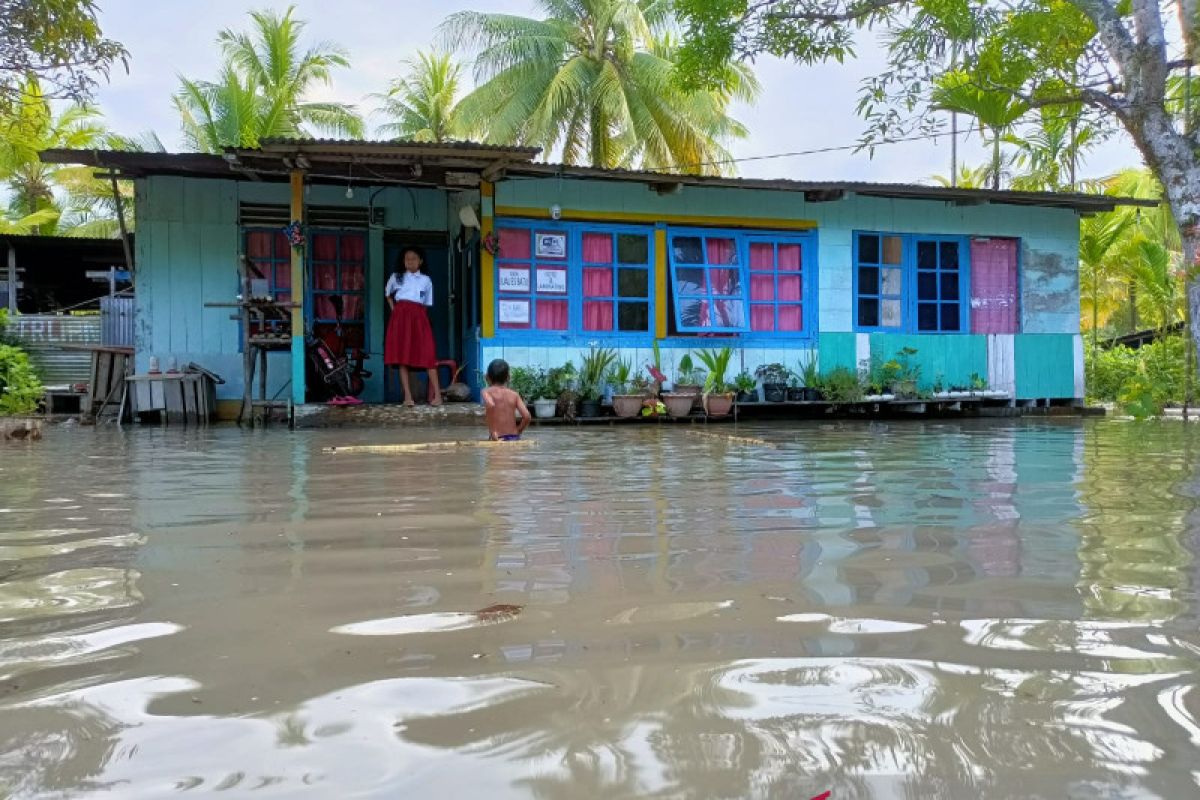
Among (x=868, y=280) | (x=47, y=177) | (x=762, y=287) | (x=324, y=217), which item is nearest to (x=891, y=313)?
(x=868, y=280)

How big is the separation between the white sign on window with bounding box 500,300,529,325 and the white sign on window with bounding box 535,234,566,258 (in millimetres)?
698

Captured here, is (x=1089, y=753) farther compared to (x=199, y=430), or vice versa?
(x=199, y=430)

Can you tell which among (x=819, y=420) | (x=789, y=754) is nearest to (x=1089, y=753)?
(x=789, y=754)

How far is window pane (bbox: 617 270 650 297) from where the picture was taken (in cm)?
1259

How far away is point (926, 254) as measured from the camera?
13766 mm

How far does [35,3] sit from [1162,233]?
22.8 m

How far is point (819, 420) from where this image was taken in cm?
1266

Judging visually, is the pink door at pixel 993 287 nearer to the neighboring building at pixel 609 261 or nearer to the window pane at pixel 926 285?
the neighboring building at pixel 609 261

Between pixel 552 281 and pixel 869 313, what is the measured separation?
15.6ft

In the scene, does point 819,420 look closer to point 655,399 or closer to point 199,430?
point 655,399

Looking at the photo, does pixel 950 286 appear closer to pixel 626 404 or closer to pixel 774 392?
pixel 774 392

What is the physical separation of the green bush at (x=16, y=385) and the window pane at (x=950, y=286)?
42.0 ft

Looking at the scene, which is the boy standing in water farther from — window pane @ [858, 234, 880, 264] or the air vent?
window pane @ [858, 234, 880, 264]

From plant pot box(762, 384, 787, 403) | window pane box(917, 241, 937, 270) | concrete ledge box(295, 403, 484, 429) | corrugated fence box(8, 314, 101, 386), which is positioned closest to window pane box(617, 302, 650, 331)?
plant pot box(762, 384, 787, 403)
